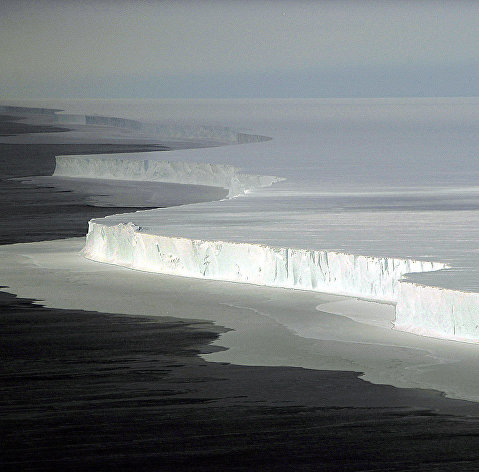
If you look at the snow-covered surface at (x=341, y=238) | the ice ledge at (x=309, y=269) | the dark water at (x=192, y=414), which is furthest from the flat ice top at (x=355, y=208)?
the dark water at (x=192, y=414)

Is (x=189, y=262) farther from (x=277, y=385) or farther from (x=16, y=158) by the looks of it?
(x=16, y=158)

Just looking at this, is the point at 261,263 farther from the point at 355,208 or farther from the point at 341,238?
the point at 355,208

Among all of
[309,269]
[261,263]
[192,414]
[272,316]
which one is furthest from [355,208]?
[192,414]

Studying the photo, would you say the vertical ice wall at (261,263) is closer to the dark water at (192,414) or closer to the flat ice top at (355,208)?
the flat ice top at (355,208)

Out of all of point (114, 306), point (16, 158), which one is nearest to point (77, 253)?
point (114, 306)

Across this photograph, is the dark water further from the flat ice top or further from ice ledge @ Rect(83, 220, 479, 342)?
the flat ice top

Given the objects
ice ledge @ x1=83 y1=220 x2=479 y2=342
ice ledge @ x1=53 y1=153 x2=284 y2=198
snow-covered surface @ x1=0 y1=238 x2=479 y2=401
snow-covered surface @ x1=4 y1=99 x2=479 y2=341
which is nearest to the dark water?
snow-covered surface @ x1=0 y1=238 x2=479 y2=401

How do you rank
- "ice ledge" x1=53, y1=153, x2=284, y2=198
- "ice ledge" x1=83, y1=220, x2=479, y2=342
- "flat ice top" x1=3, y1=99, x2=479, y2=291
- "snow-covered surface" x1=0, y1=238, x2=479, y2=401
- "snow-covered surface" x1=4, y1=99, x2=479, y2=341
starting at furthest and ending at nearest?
1. "ice ledge" x1=53, y1=153, x2=284, y2=198
2. "flat ice top" x1=3, y1=99, x2=479, y2=291
3. "snow-covered surface" x1=4, y1=99, x2=479, y2=341
4. "ice ledge" x1=83, y1=220, x2=479, y2=342
5. "snow-covered surface" x1=0, y1=238, x2=479, y2=401
